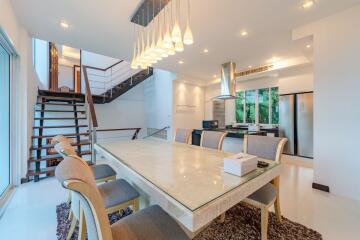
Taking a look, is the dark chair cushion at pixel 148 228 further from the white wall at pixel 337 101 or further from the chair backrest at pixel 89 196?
the white wall at pixel 337 101

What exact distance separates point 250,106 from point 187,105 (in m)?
2.07

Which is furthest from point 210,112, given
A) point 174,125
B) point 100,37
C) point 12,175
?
point 12,175

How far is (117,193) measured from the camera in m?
1.42

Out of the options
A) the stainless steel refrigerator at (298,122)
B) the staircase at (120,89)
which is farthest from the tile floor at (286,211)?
the staircase at (120,89)

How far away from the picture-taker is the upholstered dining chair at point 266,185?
1.38 metres

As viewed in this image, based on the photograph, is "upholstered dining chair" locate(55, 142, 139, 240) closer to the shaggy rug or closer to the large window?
the shaggy rug

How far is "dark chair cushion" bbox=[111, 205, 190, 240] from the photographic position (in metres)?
0.94

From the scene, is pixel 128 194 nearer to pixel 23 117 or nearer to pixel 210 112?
pixel 23 117

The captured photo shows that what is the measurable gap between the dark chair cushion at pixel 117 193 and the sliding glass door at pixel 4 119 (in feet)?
6.28

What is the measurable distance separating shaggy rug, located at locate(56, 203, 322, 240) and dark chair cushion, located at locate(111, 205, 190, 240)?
687 mm

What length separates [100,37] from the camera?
312cm

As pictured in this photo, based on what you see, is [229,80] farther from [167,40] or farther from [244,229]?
[244,229]

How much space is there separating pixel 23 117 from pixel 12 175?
2.98 ft

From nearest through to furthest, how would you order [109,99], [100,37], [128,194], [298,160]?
[128,194], [100,37], [298,160], [109,99]
